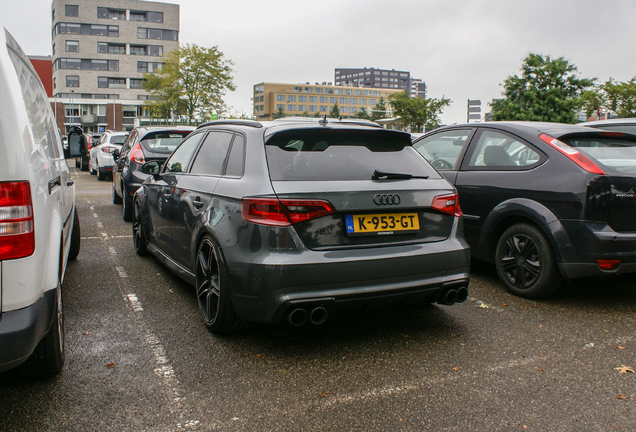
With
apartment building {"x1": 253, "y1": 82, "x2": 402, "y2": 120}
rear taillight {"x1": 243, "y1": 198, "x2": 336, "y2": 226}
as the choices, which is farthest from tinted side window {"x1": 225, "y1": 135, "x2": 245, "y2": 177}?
apartment building {"x1": 253, "y1": 82, "x2": 402, "y2": 120}

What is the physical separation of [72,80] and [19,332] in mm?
90654

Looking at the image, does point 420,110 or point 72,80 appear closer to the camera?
point 420,110

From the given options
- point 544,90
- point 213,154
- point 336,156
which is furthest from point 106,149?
point 544,90

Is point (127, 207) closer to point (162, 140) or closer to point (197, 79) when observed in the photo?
point (162, 140)

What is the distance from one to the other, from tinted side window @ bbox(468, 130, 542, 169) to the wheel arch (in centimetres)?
39

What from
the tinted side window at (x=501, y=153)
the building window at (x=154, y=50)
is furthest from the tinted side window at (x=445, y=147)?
the building window at (x=154, y=50)

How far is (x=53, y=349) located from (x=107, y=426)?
606 mm

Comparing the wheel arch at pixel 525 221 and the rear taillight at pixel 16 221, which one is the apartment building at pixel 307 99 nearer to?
the wheel arch at pixel 525 221

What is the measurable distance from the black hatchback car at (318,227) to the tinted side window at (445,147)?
193 cm

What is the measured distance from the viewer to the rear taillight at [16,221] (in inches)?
92.4

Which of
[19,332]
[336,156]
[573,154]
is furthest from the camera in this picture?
[573,154]

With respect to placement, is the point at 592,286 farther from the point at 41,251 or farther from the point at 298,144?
the point at 41,251

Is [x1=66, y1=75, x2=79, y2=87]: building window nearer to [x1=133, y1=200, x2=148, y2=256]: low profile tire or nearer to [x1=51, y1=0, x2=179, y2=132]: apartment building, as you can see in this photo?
[x1=51, y1=0, x2=179, y2=132]: apartment building

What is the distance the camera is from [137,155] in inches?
359
